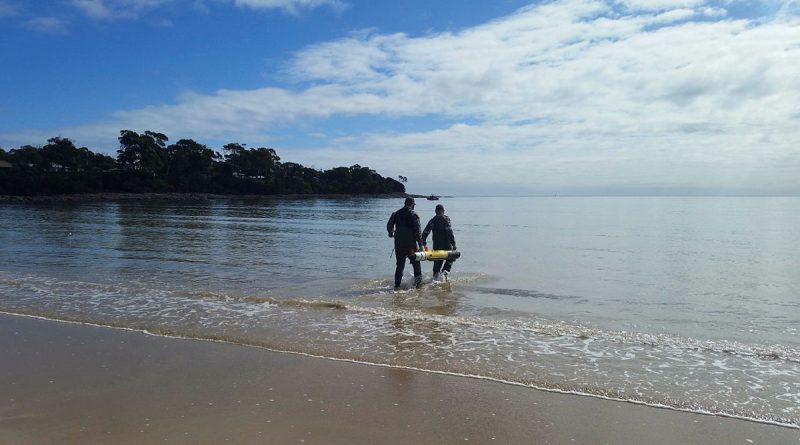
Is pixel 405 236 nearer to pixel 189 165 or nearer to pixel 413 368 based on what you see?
pixel 413 368

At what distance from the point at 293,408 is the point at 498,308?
6.25 metres

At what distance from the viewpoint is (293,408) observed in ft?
16.1

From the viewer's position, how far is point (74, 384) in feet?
18.0

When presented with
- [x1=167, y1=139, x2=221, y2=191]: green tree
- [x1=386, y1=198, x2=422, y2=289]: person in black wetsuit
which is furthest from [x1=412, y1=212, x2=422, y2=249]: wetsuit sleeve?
[x1=167, y1=139, x2=221, y2=191]: green tree

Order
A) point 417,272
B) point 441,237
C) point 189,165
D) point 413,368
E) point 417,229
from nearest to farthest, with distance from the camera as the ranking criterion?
point 413,368
point 417,229
point 417,272
point 441,237
point 189,165

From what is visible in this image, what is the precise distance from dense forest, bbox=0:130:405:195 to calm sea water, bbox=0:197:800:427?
246 ft

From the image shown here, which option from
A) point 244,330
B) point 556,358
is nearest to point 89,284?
point 244,330

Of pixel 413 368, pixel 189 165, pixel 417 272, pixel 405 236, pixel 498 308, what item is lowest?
pixel 498 308

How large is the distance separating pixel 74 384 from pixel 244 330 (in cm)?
286

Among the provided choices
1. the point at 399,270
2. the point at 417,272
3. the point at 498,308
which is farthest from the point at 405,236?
the point at 498,308

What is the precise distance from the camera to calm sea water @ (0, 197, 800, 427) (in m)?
6.28

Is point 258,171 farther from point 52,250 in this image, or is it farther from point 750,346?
point 750,346

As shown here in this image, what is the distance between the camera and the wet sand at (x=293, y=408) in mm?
4352

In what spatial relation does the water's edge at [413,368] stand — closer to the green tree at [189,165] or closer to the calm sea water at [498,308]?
the calm sea water at [498,308]
